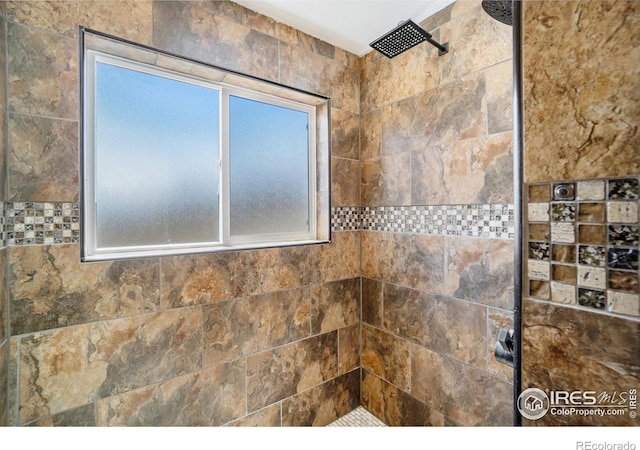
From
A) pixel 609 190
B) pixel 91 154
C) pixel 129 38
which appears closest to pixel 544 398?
pixel 609 190

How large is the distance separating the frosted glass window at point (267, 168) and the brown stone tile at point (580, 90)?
1472 mm

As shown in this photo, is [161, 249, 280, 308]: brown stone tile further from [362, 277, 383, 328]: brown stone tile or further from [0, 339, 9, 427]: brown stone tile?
[362, 277, 383, 328]: brown stone tile

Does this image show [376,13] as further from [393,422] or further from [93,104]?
[393,422]

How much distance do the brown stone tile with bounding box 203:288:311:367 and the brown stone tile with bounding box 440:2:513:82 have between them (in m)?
1.50

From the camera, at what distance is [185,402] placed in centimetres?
132

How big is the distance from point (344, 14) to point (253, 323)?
1810 mm

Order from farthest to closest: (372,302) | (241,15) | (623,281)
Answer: (372,302)
(241,15)
(623,281)

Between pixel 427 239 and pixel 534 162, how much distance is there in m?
1.16

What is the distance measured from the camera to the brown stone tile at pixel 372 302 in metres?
1.83

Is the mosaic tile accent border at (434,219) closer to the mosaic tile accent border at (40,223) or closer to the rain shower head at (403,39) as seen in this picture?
the rain shower head at (403,39)

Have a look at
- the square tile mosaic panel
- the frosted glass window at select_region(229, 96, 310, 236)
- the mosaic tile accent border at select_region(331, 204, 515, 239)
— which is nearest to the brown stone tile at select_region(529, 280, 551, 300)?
the square tile mosaic panel

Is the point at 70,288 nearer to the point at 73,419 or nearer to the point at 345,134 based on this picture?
the point at 73,419

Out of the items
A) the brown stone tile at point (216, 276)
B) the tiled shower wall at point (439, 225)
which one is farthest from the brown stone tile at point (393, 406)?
the brown stone tile at point (216, 276)

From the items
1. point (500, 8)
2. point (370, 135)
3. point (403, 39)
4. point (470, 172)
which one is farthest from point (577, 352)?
point (370, 135)
